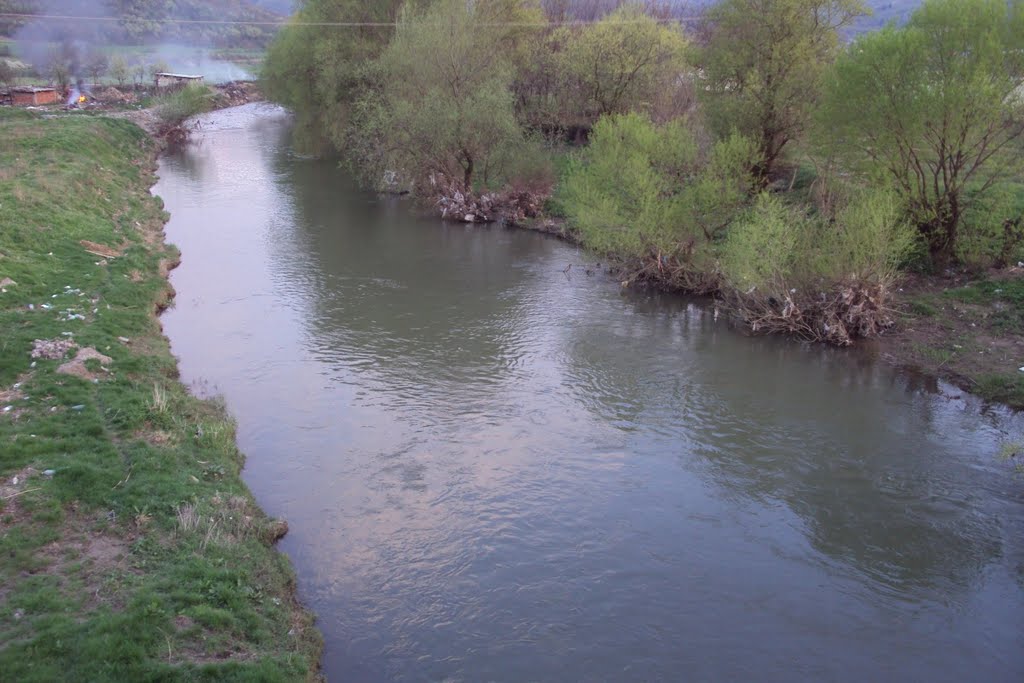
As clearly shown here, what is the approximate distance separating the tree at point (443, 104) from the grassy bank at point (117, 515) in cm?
1659

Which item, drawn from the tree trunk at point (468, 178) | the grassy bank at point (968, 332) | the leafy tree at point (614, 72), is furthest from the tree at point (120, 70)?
the grassy bank at point (968, 332)

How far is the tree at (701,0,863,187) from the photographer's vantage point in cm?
2728

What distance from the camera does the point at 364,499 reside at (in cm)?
1353

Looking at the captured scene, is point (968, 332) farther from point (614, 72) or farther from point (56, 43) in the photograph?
point (56, 43)

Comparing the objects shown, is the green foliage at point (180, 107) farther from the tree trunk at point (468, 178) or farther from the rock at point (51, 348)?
the rock at point (51, 348)

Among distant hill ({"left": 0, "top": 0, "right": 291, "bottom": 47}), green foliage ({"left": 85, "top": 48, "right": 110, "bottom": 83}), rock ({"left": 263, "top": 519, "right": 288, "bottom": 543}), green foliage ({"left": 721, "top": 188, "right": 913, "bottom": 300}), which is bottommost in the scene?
rock ({"left": 263, "top": 519, "right": 288, "bottom": 543})

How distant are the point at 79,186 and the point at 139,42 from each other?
73.3 metres

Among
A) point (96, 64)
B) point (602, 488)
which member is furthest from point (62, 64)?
point (602, 488)

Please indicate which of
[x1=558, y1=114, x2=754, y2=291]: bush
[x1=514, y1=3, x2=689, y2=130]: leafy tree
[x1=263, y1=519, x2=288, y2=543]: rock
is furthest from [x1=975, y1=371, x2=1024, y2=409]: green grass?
[x1=514, y1=3, x2=689, y2=130]: leafy tree

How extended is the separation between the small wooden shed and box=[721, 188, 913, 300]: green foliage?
186ft

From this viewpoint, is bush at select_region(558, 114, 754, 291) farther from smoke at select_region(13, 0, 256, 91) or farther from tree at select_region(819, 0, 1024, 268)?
smoke at select_region(13, 0, 256, 91)

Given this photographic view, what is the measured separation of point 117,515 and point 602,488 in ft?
25.9

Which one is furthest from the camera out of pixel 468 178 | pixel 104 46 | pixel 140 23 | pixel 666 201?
pixel 140 23

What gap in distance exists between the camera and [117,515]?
36.3 ft
